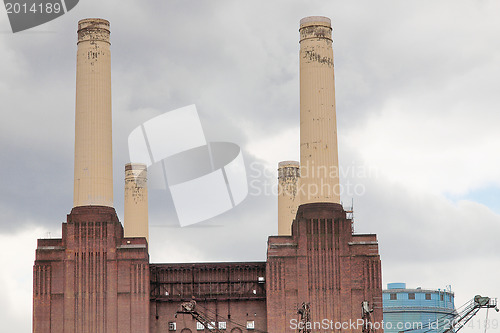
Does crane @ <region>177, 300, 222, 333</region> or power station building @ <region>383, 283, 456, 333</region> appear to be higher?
power station building @ <region>383, 283, 456, 333</region>

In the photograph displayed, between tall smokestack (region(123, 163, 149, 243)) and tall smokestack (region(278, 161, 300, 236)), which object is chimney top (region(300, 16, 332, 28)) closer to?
tall smokestack (region(123, 163, 149, 243))

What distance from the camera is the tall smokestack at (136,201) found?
111 metres

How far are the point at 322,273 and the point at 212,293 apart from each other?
32.0 feet

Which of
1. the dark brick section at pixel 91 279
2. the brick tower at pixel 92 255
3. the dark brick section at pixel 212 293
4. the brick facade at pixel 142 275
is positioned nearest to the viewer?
the dark brick section at pixel 91 279

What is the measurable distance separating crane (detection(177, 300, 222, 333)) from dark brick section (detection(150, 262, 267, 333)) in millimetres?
426

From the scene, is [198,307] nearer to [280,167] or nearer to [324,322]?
[324,322]

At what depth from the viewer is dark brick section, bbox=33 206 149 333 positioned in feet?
269

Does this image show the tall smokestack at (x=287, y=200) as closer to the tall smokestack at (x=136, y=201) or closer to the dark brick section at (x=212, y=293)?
the tall smokestack at (x=136, y=201)

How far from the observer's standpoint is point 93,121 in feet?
279

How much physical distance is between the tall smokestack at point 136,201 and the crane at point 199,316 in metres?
27.5

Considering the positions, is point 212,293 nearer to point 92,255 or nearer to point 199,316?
point 199,316

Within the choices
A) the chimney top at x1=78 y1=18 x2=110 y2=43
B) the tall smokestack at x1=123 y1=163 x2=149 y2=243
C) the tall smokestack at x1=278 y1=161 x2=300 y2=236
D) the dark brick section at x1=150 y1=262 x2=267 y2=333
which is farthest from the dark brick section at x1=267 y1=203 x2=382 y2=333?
the tall smokestack at x1=278 y1=161 x2=300 y2=236

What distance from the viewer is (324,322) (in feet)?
270

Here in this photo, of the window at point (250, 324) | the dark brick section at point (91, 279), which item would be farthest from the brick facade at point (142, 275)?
the window at point (250, 324)
